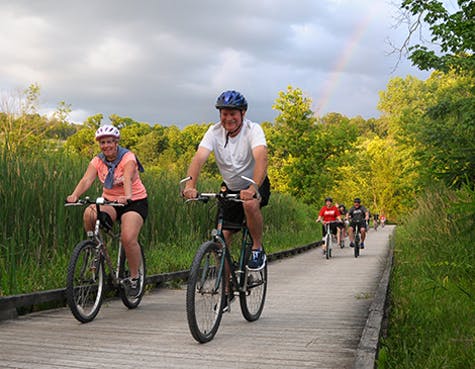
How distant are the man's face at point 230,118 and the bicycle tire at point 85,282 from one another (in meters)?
1.83

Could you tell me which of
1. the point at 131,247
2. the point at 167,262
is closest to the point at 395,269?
the point at 167,262

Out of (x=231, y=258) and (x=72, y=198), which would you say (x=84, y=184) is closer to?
(x=72, y=198)

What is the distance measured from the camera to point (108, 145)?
6512mm

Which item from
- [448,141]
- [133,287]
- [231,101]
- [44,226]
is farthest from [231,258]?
[448,141]

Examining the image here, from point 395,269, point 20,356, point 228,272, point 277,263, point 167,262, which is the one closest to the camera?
point 20,356

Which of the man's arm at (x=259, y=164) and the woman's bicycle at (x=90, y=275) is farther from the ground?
the man's arm at (x=259, y=164)

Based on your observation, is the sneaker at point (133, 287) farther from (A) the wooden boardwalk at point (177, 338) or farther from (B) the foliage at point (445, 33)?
(B) the foliage at point (445, 33)

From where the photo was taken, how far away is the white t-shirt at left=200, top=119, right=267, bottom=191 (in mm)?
5641

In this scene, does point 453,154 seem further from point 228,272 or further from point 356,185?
point 356,185

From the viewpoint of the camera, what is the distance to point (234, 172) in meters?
5.71

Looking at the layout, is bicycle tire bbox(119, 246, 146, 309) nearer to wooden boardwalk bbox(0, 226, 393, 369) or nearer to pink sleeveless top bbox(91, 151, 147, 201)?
wooden boardwalk bbox(0, 226, 393, 369)

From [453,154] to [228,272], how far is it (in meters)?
4.63

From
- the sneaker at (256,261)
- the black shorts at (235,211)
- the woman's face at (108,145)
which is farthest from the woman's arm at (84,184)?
the sneaker at (256,261)

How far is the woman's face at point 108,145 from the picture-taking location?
6.51 m
